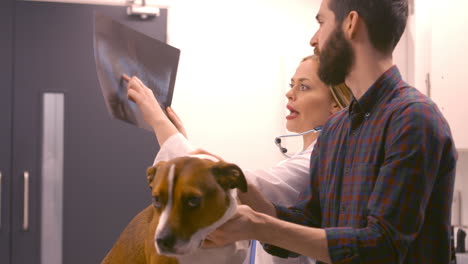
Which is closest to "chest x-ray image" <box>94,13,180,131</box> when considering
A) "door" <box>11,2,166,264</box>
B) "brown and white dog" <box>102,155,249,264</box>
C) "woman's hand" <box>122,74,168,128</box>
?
"woman's hand" <box>122,74,168,128</box>

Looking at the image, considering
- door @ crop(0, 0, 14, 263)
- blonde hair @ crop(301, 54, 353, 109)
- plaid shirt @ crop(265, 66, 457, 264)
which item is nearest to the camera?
plaid shirt @ crop(265, 66, 457, 264)

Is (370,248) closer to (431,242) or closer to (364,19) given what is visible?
(431,242)

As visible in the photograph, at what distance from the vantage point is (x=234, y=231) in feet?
2.91

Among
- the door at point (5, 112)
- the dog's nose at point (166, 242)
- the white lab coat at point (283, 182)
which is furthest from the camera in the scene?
the door at point (5, 112)

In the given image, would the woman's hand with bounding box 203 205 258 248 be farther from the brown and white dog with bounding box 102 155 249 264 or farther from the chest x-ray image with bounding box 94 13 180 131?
the chest x-ray image with bounding box 94 13 180 131

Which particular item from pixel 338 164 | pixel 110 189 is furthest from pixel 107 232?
pixel 338 164

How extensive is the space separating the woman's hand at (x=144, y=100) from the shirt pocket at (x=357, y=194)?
38 centimetres

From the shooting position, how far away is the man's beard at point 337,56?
115 centimetres

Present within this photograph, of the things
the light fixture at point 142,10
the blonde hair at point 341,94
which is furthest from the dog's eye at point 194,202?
the light fixture at point 142,10

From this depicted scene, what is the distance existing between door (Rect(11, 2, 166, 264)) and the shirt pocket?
2024 millimetres

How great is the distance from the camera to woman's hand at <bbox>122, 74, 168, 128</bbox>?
3.62 feet

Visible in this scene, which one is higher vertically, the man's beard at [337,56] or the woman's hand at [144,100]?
the man's beard at [337,56]

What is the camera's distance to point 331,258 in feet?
3.24

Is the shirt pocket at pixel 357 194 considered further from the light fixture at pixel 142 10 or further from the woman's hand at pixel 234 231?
the light fixture at pixel 142 10
